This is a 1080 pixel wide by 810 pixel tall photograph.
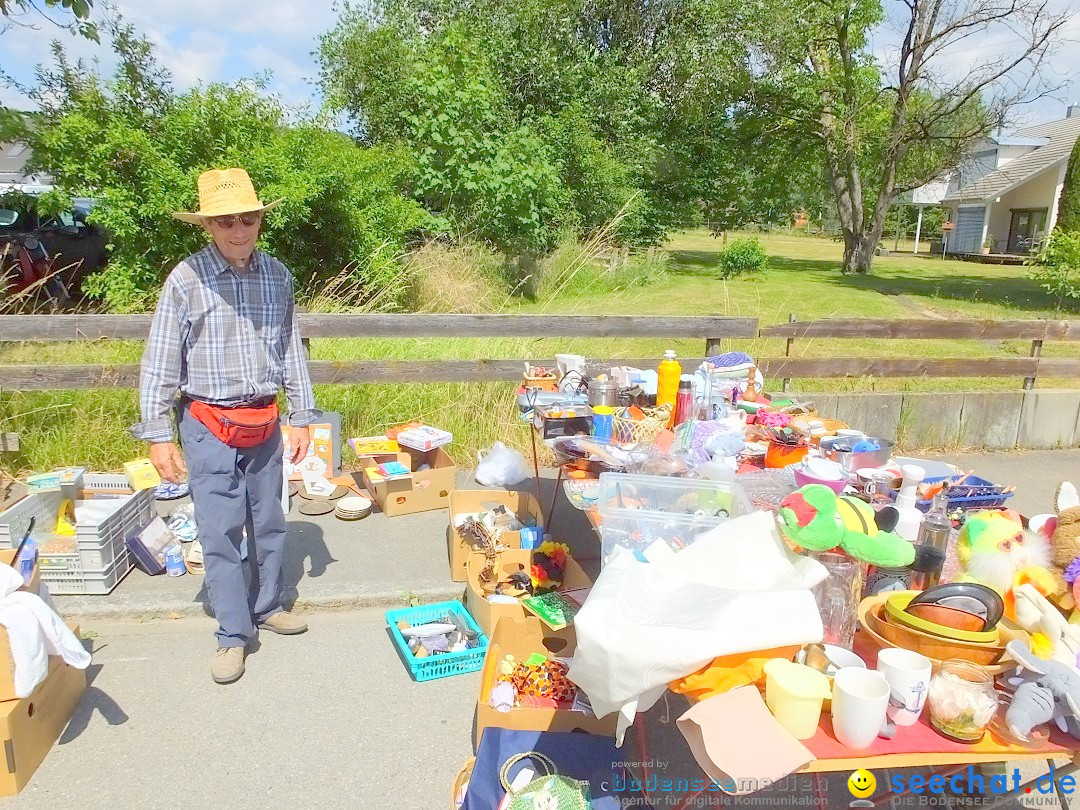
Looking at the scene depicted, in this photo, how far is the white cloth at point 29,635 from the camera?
2480 millimetres

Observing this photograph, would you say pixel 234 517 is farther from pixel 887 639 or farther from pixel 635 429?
pixel 887 639

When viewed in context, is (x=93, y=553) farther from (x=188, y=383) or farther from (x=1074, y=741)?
(x=1074, y=741)

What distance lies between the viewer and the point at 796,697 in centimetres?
179

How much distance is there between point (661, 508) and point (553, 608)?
0.83 m

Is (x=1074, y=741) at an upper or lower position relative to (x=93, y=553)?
upper

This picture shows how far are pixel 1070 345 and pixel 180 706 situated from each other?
1312cm

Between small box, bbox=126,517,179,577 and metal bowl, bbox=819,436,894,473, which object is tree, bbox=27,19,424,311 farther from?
metal bowl, bbox=819,436,894,473

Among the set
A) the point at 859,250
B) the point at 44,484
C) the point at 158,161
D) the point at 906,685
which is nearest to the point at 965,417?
the point at 906,685

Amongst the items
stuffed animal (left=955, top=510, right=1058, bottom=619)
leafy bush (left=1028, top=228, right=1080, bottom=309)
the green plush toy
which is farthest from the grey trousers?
leafy bush (left=1028, top=228, right=1080, bottom=309)

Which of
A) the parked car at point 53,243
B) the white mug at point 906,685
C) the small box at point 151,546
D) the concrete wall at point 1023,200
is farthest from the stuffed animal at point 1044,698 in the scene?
the concrete wall at point 1023,200

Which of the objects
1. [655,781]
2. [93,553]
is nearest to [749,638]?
[655,781]

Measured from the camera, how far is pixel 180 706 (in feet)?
9.88

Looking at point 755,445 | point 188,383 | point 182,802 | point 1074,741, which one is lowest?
point 182,802

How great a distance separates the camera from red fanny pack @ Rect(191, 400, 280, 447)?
302 centimetres
